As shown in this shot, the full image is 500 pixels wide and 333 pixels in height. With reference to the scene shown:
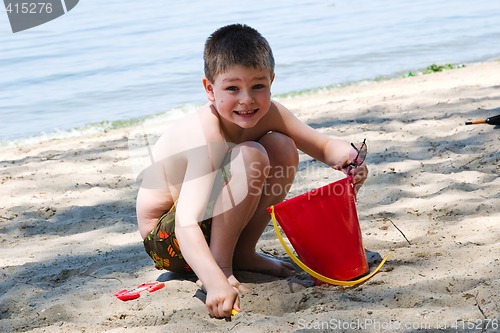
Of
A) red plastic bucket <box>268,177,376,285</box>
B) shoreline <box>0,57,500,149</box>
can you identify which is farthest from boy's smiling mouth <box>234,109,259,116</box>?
shoreline <box>0,57,500,149</box>

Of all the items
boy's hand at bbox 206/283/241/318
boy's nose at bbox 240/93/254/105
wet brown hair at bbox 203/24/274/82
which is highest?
wet brown hair at bbox 203/24/274/82

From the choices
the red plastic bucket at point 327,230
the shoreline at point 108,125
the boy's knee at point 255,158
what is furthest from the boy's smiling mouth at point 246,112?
the shoreline at point 108,125

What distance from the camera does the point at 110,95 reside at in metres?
7.38

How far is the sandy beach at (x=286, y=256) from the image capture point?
2146 mm

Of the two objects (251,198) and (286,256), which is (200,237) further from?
(286,256)

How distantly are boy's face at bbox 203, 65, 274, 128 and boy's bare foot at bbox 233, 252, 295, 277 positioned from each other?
1.60 feet

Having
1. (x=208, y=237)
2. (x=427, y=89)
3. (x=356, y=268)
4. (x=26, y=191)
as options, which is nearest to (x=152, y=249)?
(x=208, y=237)

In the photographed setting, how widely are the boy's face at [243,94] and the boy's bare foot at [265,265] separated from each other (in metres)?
0.49

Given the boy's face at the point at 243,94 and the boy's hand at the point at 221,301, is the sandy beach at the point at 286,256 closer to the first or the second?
the boy's hand at the point at 221,301

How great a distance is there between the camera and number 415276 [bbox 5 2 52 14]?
13.6 metres

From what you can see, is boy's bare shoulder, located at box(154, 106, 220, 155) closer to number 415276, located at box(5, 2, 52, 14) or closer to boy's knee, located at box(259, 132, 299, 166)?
boy's knee, located at box(259, 132, 299, 166)

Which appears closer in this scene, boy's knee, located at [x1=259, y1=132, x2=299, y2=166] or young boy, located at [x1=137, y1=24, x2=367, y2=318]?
young boy, located at [x1=137, y1=24, x2=367, y2=318]

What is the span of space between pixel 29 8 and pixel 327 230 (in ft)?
41.5

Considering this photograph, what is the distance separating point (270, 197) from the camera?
2602mm
